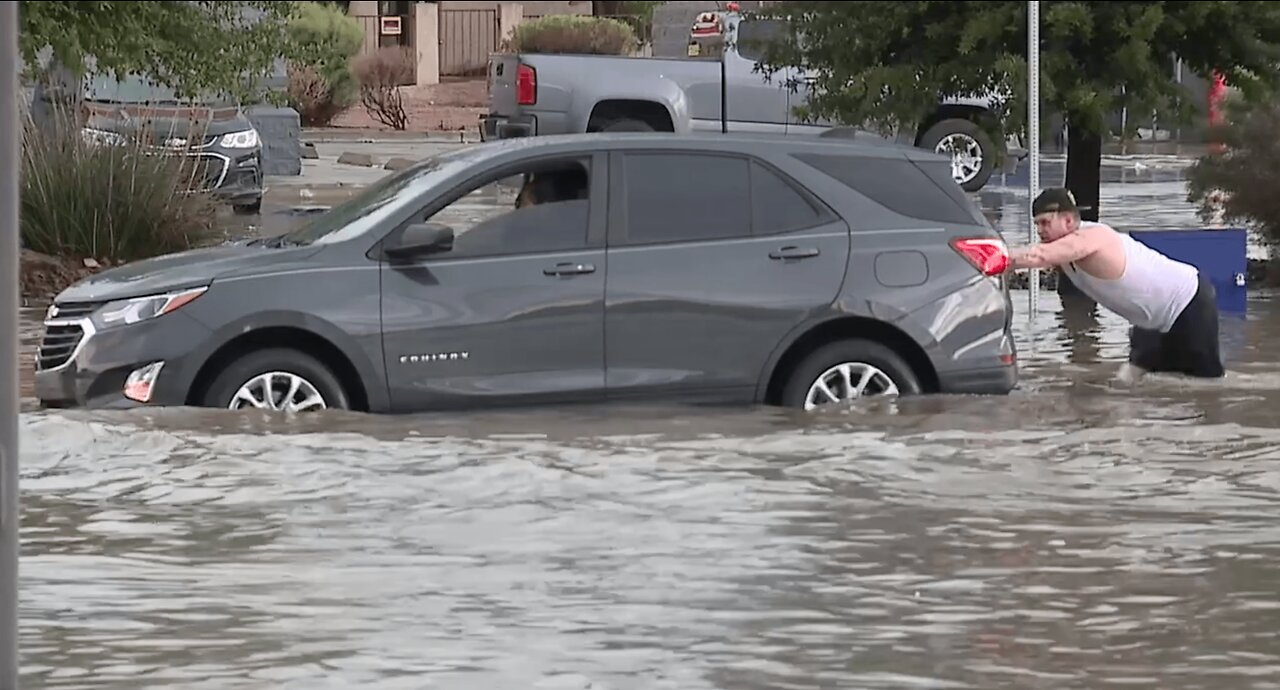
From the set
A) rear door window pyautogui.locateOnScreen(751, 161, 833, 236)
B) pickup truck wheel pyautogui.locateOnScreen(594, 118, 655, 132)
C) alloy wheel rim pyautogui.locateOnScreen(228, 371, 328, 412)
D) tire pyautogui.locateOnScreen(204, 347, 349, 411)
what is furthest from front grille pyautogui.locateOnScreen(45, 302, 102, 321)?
pickup truck wheel pyautogui.locateOnScreen(594, 118, 655, 132)

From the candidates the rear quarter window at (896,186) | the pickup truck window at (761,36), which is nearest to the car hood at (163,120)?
the pickup truck window at (761,36)

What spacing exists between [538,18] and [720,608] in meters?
46.3

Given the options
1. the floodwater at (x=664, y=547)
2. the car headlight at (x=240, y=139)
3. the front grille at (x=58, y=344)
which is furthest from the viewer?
the car headlight at (x=240, y=139)

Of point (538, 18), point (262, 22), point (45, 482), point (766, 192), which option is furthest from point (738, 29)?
point (538, 18)

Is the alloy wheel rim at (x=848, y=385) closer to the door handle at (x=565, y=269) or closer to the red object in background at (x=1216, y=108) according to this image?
the door handle at (x=565, y=269)

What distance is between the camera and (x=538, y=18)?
53031 mm

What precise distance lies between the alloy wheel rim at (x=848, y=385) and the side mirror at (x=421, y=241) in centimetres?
184

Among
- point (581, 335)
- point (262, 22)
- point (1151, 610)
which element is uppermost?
point (262, 22)

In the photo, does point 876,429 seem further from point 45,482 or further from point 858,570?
point 45,482

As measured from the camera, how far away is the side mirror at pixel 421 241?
10555mm

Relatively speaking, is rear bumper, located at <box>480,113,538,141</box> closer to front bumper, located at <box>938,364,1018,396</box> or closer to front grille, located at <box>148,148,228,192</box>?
front grille, located at <box>148,148,228,192</box>

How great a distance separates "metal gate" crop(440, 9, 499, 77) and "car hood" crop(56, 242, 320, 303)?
4355 cm

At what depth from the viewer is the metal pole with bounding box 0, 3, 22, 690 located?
13.1ft

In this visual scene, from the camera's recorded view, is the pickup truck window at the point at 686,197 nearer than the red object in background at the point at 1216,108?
Yes
